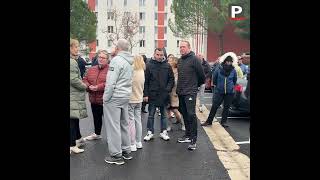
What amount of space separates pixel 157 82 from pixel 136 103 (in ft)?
2.01

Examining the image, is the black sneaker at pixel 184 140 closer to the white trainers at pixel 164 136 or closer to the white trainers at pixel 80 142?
the white trainers at pixel 164 136

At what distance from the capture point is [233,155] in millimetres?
6359

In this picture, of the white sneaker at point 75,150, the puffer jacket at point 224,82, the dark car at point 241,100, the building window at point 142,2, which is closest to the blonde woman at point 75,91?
the white sneaker at point 75,150

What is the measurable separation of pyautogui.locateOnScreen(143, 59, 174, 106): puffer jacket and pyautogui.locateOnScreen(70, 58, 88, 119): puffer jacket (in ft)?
4.28

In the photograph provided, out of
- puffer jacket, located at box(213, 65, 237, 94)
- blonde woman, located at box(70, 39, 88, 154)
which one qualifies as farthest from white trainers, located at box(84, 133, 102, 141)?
puffer jacket, located at box(213, 65, 237, 94)

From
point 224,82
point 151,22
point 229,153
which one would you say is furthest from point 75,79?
point 151,22

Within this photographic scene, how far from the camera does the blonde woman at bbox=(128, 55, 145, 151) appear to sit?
21.6 ft

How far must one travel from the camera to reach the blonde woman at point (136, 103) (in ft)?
21.6

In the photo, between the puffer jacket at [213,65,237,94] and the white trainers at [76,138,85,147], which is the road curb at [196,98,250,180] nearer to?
the puffer jacket at [213,65,237,94]

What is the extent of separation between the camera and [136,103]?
21.9 feet
